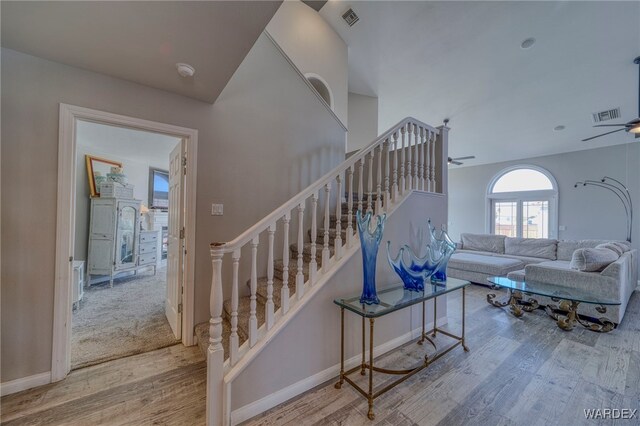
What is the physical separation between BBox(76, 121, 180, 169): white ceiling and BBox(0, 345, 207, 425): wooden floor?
281cm

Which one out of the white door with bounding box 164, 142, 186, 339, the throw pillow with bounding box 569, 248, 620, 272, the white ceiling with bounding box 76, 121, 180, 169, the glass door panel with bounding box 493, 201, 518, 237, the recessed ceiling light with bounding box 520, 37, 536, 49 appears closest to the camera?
the white door with bounding box 164, 142, 186, 339

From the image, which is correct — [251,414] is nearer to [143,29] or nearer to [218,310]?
[218,310]

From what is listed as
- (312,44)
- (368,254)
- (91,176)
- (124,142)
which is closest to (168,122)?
(368,254)

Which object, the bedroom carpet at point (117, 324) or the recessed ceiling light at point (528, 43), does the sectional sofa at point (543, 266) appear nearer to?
the recessed ceiling light at point (528, 43)

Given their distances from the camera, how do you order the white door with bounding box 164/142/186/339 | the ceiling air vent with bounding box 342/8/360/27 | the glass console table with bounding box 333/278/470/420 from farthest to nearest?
the ceiling air vent with bounding box 342/8/360/27, the white door with bounding box 164/142/186/339, the glass console table with bounding box 333/278/470/420

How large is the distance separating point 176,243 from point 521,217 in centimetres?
765

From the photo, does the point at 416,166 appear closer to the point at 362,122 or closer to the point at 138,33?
the point at 138,33

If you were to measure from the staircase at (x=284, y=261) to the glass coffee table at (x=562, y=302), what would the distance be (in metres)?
1.68

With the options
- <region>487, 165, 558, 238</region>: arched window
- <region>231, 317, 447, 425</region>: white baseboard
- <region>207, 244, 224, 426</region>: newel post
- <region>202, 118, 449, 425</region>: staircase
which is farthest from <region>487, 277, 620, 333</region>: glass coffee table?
<region>487, 165, 558, 238</region>: arched window

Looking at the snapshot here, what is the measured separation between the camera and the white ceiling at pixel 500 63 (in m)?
3.21

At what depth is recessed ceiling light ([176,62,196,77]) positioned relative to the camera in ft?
6.19

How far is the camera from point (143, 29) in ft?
5.09

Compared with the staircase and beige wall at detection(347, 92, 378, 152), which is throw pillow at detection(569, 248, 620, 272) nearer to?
the staircase

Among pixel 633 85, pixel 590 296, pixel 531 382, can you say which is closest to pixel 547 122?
pixel 633 85
